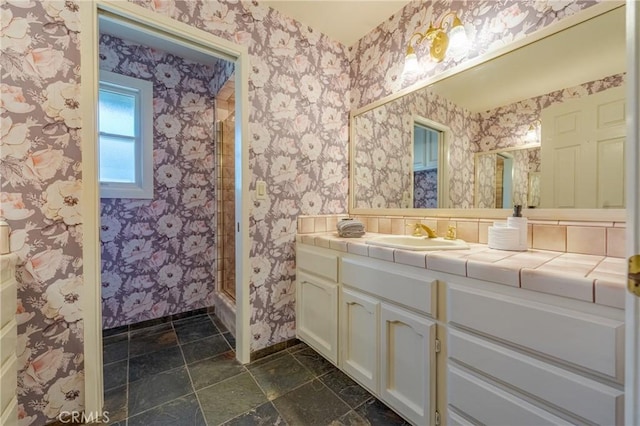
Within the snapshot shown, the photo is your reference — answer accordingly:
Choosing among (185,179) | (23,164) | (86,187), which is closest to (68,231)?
(86,187)

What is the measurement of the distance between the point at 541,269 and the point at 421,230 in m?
0.87

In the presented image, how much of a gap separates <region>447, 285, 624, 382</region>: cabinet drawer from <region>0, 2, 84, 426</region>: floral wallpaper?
66.0 inches

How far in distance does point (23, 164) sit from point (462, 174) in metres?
2.10

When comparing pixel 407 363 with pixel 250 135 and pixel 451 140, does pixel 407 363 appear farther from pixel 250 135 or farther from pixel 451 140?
pixel 250 135

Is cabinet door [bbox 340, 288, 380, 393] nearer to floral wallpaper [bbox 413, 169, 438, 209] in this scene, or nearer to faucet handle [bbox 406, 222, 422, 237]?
faucet handle [bbox 406, 222, 422, 237]

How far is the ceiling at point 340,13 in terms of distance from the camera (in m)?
1.71

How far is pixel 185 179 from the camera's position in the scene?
2.45 meters

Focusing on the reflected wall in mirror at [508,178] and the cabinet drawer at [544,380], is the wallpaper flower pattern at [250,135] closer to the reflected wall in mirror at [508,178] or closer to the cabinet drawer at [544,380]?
the reflected wall in mirror at [508,178]

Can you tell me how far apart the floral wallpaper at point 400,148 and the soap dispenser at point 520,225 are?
276mm

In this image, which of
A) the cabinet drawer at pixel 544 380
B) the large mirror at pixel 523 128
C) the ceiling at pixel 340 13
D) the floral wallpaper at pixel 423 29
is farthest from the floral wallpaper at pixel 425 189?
the ceiling at pixel 340 13

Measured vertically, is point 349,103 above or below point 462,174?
above

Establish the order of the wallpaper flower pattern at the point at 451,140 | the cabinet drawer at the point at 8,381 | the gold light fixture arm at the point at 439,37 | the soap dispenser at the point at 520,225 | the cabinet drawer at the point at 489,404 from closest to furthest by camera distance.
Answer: the cabinet drawer at the point at 489,404
the cabinet drawer at the point at 8,381
the soap dispenser at the point at 520,225
the wallpaper flower pattern at the point at 451,140
the gold light fixture arm at the point at 439,37

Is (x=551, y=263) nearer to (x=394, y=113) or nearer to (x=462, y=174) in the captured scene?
(x=462, y=174)

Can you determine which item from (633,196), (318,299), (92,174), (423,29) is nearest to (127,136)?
(92,174)
